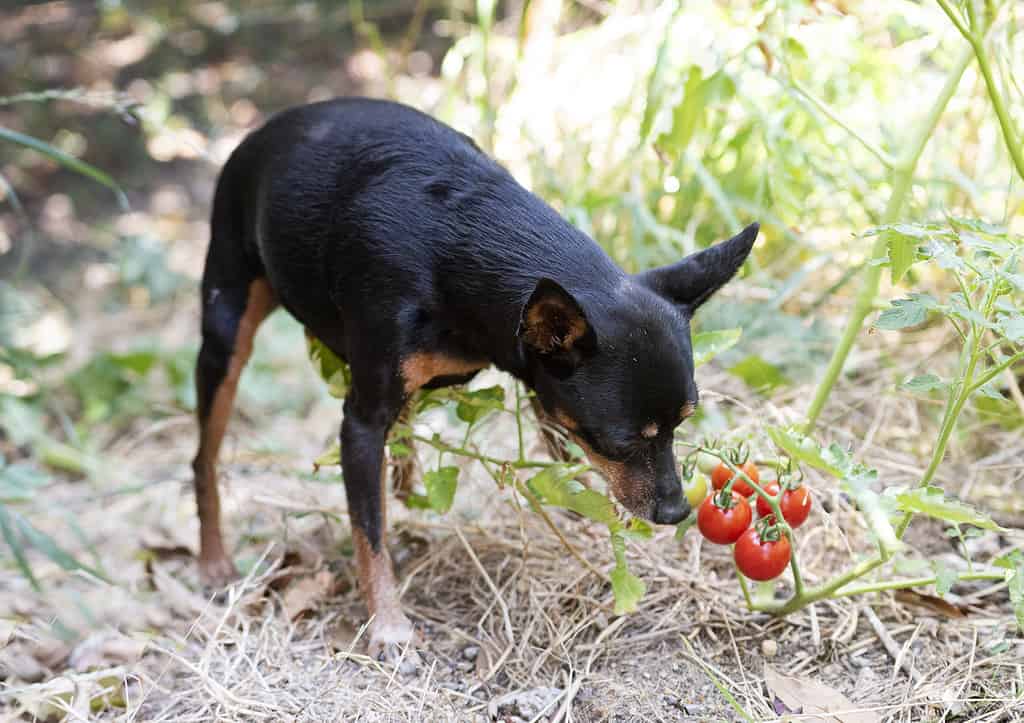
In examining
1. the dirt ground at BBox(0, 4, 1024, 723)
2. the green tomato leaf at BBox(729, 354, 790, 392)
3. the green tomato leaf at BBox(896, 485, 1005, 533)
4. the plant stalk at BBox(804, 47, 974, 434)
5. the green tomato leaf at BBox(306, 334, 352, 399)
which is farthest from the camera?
the green tomato leaf at BBox(729, 354, 790, 392)

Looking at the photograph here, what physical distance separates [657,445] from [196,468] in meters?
1.79

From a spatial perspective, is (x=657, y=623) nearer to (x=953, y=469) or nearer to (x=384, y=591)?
(x=384, y=591)

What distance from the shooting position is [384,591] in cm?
303

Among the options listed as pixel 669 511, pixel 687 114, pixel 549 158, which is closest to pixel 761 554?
pixel 669 511

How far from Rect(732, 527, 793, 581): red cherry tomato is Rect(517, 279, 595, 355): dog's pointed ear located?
65 centimetres

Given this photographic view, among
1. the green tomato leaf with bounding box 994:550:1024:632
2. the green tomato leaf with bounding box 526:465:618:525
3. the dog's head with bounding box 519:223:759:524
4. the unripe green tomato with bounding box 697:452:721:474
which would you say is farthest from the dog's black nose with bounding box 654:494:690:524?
the green tomato leaf with bounding box 994:550:1024:632

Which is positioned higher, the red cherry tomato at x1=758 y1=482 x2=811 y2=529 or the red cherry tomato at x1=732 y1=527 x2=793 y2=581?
the red cherry tomato at x1=758 y1=482 x2=811 y2=529

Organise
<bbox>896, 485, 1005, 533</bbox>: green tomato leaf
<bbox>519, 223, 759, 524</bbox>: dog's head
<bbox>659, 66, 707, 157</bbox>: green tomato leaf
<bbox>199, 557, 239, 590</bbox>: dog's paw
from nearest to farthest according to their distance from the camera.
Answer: <bbox>896, 485, 1005, 533</bbox>: green tomato leaf, <bbox>519, 223, 759, 524</bbox>: dog's head, <bbox>659, 66, 707, 157</bbox>: green tomato leaf, <bbox>199, 557, 239, 590</bbox>: dog's paw

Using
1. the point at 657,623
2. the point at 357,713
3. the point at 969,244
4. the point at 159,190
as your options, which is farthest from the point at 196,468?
the point at 159,190

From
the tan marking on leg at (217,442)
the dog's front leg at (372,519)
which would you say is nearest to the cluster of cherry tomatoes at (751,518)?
the dog's front leg at (372,519)

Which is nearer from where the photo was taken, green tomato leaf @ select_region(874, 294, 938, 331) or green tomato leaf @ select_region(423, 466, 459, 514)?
green tomato leaf @ select_region(874, 294, 938, 331)

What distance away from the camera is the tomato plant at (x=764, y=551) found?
101 inches

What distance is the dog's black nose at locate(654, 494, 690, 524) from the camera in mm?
2629

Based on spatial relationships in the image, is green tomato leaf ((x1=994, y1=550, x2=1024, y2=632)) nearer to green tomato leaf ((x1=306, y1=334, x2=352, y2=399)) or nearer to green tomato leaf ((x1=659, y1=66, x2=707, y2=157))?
green tomato leaf ((x1=659, y1=66, x2=707, y2=157))
